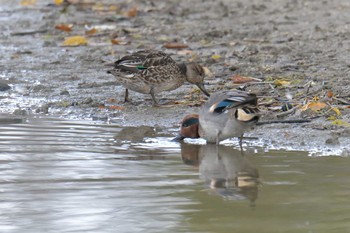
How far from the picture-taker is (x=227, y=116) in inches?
325

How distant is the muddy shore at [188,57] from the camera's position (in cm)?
978

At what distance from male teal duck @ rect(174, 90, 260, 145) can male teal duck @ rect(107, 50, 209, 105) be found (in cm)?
207

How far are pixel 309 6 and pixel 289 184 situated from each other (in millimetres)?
9843

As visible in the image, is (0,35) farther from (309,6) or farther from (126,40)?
(309,6)

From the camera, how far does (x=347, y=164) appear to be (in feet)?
24.6

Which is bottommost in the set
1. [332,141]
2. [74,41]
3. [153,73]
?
[332,141]

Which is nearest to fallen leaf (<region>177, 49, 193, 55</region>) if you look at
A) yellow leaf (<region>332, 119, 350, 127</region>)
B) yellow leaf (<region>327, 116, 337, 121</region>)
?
yellow leaf (<region>327, 116, 337, 121</region>)

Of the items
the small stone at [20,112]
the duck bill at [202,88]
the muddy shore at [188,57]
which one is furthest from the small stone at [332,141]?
the small stone at [20,112]

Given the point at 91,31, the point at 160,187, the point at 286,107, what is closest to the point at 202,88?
the point at 286,107

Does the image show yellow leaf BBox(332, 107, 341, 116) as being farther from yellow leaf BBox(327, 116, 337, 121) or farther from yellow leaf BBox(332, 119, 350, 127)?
yellow leaf BBox(332, 119, 350, 127)

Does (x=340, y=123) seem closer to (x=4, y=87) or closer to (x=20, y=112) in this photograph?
(x=20, y=112)

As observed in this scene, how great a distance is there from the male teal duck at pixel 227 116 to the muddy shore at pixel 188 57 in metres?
0.34

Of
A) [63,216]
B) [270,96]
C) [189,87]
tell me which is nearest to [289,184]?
[63,216]

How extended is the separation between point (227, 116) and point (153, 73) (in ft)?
7.89
